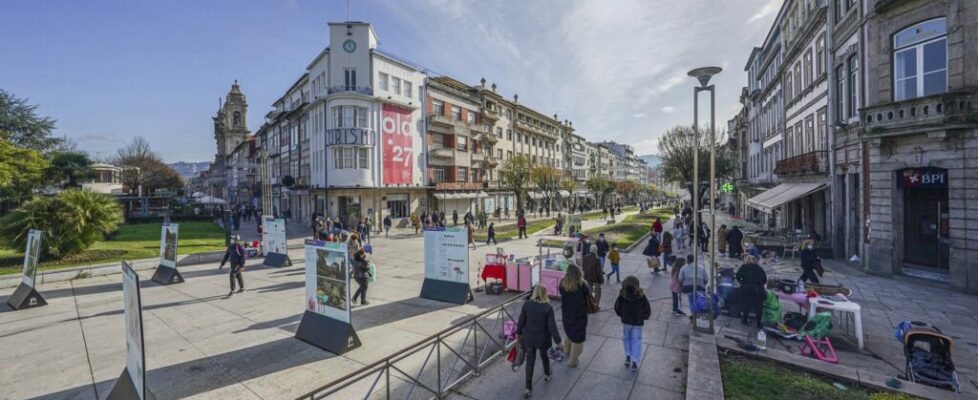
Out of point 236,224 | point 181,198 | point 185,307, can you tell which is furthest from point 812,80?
point 181,198

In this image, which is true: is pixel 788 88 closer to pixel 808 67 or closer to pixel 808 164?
pixel 808 67

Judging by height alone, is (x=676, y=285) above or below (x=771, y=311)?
above

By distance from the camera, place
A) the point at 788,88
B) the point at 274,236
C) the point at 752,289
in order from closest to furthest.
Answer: the point at 752,289 < the point at 274,236 < the point at 788,88

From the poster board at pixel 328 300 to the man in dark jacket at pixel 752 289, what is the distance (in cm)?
878

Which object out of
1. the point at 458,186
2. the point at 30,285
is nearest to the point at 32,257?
the point at 30,285

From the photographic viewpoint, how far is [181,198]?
258ft

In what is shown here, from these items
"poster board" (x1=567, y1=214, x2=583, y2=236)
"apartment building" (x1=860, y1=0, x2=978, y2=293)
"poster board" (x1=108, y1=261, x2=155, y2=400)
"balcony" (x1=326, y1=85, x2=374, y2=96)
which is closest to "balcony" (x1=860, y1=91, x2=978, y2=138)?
"apartment building" (x1=860, y1=0, x2=978, y2=293)

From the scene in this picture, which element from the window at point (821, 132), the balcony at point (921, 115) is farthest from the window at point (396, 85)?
the balcony at point (921, 115)

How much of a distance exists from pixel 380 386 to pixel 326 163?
29969mm

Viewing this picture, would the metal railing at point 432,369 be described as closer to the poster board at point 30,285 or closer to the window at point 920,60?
the poster board at point 30,285

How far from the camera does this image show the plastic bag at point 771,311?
8.69m

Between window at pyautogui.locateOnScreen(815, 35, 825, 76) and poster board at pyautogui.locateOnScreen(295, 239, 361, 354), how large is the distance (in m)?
24.5

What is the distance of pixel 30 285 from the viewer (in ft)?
36.8

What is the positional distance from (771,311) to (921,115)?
34.3 ft
